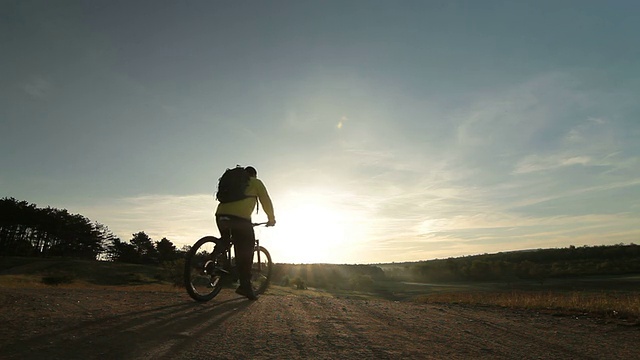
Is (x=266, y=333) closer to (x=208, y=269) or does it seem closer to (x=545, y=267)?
(x=208, y=269)

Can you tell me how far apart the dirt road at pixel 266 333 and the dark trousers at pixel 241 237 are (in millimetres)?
784

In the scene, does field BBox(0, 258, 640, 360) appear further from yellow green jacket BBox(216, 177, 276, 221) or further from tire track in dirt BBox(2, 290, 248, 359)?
yellow green jacket BBox(216, 177, 276, 221)

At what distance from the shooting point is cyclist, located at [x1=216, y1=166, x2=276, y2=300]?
7.83 meters

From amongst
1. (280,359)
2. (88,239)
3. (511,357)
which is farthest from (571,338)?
(88,239)

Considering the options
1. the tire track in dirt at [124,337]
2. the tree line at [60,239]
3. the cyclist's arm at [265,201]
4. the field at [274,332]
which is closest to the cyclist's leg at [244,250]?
the field at [274,332]

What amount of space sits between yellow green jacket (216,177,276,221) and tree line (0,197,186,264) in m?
78.3

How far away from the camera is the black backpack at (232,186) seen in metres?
7.82

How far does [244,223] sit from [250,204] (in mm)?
432

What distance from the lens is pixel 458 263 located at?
11775 cm

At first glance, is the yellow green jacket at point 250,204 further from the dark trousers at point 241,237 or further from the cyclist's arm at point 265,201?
the dark trousers at point 241,237

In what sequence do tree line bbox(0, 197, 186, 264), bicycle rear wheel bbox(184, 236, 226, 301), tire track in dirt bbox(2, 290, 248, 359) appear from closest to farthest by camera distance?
tire track in dirt bbox(2, 290, 248, 359) < bicycle rear wheel bbox(184, 236, 226, 301) < tree line bbox(0, 197, 186, 264)

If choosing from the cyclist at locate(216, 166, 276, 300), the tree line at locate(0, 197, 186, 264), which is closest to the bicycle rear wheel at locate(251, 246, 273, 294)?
the cyclist at locate(216, 166, 276, 300)

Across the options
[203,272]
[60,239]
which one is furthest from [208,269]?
[60,239]

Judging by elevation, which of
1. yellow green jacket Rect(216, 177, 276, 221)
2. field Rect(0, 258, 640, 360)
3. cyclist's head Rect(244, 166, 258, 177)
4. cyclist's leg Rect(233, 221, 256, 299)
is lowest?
field Rect(0, 258, 640, 360)
